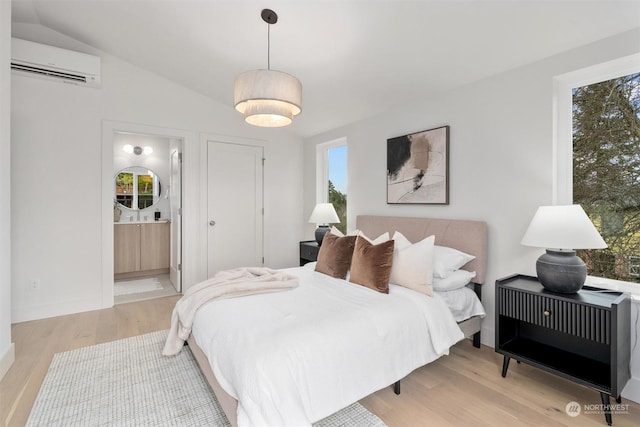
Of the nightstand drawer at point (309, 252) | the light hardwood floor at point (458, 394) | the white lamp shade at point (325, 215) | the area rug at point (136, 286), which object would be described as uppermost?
the white lamp shade at point (325, 215)

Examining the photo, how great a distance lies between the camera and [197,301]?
2.12 meters

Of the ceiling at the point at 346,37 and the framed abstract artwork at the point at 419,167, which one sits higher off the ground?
the ceiling at the point at 346,37

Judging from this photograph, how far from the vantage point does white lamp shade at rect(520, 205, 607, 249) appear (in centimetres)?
180

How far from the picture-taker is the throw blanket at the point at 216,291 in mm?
2127

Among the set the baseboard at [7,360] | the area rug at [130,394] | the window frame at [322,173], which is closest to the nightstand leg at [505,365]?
the area rug at [130,394]

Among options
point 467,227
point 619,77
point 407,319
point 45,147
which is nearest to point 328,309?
point 407,319

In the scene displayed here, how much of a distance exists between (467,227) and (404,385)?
1432 mm

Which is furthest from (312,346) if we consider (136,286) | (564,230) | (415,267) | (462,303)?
(136,286)

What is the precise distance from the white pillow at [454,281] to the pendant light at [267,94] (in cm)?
171

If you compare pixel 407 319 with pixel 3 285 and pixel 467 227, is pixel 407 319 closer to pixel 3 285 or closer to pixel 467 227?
pixel 467 227

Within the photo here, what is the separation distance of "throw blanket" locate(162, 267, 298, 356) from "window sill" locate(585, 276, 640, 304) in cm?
219

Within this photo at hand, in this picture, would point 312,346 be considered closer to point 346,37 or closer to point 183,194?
point 346,37

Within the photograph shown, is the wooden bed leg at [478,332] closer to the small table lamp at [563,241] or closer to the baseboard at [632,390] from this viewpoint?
the small table lamp at [563,241]

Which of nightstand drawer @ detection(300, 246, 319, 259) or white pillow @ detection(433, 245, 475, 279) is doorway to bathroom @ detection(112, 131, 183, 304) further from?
white pillow @ detection(433, 245, 475, 279)
